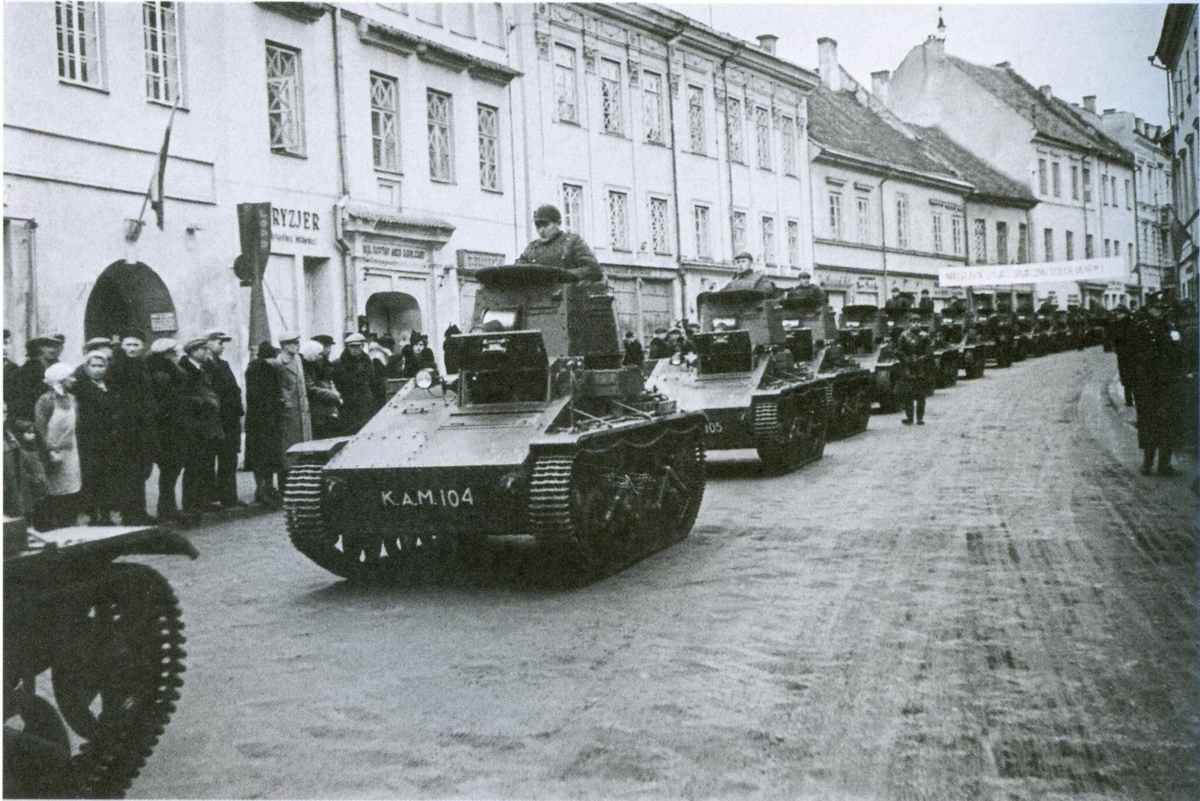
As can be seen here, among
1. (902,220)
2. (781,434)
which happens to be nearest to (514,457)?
(781,434)

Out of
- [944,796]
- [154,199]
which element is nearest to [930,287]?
[154,199]

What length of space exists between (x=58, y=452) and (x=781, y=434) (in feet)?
24.4

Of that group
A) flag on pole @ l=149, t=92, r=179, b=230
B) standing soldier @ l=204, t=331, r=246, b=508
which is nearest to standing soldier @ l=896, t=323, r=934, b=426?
standing soldier @ l=204, t=331, r=246, b=508

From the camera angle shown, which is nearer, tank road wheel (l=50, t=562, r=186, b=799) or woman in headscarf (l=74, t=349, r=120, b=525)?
tank road wheel (l=50, t=562, r=186, b=799)

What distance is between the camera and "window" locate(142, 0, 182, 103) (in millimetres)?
8352

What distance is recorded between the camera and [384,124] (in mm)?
17875

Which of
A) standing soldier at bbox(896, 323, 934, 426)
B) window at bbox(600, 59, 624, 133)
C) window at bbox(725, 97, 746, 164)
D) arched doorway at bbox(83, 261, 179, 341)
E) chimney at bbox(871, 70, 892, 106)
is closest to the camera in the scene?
arched doorway at bbox(83, 261, 179, 341)

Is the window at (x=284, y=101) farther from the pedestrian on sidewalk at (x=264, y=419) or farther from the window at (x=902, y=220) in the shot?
the window at (x=902, y=220)

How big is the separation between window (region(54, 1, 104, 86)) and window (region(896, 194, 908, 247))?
1833cm

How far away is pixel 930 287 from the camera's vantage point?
2181 centimetres

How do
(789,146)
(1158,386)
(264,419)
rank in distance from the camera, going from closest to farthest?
1. (1158,386)
2. (264,419)
3. (789,146)

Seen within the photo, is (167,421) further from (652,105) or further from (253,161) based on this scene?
(652,105)

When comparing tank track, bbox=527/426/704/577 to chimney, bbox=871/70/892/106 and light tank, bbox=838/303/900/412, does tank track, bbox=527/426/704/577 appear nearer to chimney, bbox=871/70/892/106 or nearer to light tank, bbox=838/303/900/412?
light tank, bbox=838/303/900/412

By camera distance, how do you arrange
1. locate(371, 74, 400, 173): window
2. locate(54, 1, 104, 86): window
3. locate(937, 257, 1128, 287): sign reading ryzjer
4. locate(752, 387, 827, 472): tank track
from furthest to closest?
1. locate(371, 74, 400, 173): window
2. locate(752, 387, 827, 472): tank track
3. locate(54, 1, 104, 86): window
4. locate(937, 257, 1128, 287): sign reading ryzjer
